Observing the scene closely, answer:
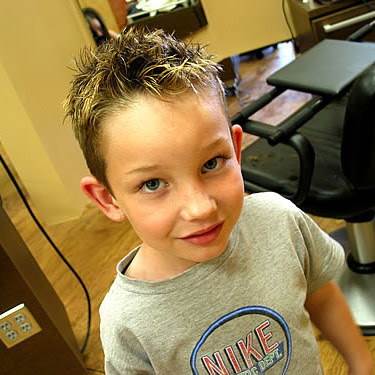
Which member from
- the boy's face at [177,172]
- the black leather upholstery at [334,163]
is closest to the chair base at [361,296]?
the black leather upholstery at [334,163]

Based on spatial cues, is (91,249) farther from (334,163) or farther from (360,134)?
(360,134)

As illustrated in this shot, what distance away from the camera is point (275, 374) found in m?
0.76

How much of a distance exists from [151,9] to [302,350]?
2.04 meters

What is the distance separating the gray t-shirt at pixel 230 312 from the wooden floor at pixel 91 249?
0.84m

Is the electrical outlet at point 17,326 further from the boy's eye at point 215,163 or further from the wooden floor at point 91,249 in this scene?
the boy's eye at point 215,163

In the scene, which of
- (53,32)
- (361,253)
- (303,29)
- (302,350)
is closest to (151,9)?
(53,32)

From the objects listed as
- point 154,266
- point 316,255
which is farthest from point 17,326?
point 316,255

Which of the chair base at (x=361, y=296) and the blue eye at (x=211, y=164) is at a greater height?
the blue eye at (x=211, y=164)

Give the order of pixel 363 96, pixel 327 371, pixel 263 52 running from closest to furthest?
pixel 363 96, pixel 327 371, pixel 263 52

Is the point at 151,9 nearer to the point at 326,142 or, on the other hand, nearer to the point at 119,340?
the point at 326,142

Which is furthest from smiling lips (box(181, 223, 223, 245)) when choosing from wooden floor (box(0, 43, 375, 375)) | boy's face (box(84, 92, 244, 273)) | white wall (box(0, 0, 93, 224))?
white wall (box(0, 0, 93, 224))

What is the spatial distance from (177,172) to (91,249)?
5.96ft

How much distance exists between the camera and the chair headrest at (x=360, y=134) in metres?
1.10

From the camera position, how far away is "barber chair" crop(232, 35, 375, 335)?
1155 mm
